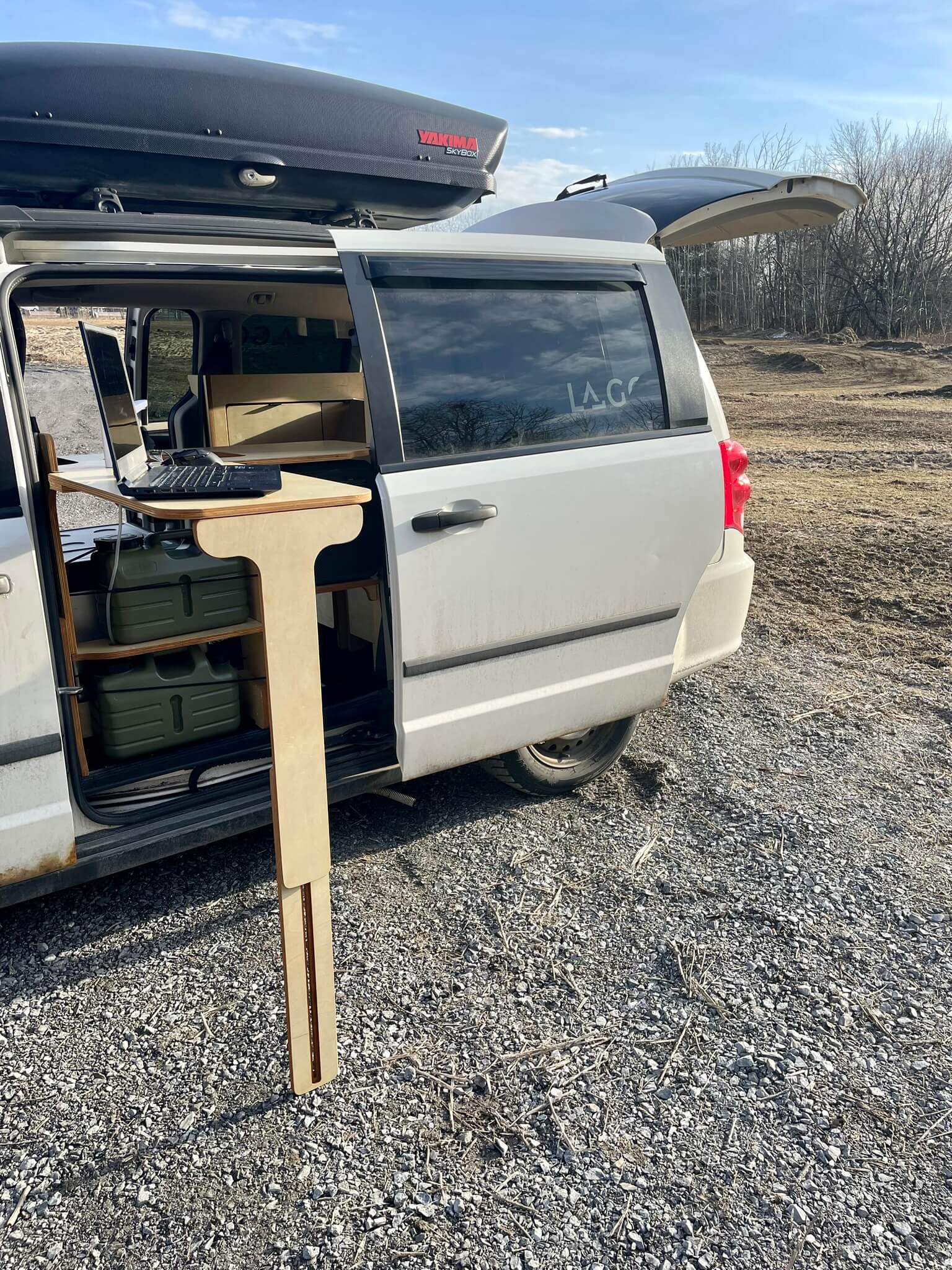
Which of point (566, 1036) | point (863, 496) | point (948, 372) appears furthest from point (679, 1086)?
point (948, 372)

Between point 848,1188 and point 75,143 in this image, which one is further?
point 75,143

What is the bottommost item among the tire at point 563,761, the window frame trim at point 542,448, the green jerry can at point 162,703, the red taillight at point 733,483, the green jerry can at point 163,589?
the tire at point 563,761

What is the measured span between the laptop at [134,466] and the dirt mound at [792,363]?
741 inches

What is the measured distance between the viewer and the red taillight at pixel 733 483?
134 inches

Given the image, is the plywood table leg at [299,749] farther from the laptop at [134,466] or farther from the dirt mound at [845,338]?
the dirt mound at [845,338]

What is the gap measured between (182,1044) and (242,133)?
2.79 m

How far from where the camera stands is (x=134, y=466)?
2.35 m

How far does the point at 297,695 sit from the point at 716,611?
6.86 ft

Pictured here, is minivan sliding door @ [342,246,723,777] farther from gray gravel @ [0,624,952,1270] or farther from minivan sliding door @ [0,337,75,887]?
minivan sliding door @ [0,337,75,887]

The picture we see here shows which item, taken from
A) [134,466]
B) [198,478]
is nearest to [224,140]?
[134,466]

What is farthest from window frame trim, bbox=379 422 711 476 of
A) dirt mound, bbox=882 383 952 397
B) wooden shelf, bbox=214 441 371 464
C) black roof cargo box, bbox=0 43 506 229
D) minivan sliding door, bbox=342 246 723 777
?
dirt mound, bbox=882 383 952 397

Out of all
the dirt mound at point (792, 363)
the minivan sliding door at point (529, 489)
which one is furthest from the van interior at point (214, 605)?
the dirt mound at point (792, 363)

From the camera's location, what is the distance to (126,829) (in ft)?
8.38

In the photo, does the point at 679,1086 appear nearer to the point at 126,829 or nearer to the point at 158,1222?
the point at 158,1222
